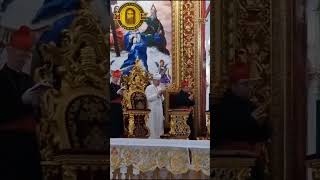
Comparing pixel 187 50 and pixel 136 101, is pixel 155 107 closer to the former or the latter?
pixel 136 101

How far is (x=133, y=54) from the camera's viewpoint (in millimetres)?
9094

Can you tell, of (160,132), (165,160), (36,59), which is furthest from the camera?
(160,132)

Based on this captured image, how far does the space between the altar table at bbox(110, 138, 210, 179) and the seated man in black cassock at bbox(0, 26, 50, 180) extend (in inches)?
168

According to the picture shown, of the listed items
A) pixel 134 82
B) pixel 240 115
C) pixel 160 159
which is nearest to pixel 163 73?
pixel 134 82

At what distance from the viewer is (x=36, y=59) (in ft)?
11.3

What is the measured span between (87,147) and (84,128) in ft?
0.39

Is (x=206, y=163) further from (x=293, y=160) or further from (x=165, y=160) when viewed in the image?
(x=293, y=160)

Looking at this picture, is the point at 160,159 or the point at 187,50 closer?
the point at 160,159

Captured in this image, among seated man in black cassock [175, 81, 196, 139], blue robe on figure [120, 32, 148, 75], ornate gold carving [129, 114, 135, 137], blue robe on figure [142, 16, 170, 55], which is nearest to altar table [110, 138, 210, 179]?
ornate gold carving [129, 114, 135, 137]

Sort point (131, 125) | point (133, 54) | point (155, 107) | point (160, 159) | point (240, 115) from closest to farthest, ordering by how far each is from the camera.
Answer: point (240, 115)
point (160, 159)
point (131, 125)
point (155, 107)
point (133, 54)

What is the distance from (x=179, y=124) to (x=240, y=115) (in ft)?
17.5

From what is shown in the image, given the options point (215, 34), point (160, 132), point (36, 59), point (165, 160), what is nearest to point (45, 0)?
point (36, 59)

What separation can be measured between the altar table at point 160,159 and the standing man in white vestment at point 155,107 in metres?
0.84

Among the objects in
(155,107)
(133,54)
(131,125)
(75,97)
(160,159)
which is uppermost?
(133,54)
